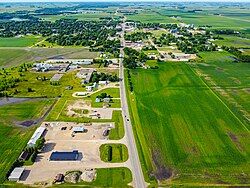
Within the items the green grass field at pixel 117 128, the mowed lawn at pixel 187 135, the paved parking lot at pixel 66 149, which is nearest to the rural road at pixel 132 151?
the green grass field at pixel 117 128

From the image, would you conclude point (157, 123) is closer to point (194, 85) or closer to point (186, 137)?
point (186, 137)

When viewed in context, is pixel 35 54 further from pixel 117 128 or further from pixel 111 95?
pixel 117 128

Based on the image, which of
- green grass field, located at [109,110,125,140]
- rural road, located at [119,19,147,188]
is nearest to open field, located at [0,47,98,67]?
rural road, located at [119,19,147,188]

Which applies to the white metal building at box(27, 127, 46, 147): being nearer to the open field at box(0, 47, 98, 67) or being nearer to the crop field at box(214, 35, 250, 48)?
the open field at box(0, 47, 98, 67)

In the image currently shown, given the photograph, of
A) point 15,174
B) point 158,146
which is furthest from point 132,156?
point 15,174

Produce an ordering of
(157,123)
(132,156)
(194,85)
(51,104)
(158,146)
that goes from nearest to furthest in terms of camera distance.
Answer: (132,156) < (158,146) < (157,123) < (51,104) < (194,85)

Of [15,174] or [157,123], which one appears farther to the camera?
[157,123]

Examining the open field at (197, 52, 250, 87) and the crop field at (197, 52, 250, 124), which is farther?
the open field at (197, 52, 250, 87)
